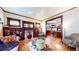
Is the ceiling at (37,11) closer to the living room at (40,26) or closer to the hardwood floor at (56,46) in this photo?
the living room at (40,26)

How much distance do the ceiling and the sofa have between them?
395mm

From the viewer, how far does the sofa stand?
1.94 meters

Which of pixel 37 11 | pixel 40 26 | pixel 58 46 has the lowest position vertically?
pixel 58 46

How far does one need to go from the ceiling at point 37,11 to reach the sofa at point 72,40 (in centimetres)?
39

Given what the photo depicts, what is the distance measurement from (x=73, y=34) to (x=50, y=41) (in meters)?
0.34

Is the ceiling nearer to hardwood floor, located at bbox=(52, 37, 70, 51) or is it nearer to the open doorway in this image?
the open doorway

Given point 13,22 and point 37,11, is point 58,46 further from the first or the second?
point 13,22

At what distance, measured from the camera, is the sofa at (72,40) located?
1943 millimetres

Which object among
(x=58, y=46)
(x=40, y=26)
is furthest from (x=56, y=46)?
(x=40, y=26)

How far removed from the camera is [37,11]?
78.4 inches

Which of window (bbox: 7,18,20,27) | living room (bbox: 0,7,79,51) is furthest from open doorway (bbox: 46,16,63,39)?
window (bbox: 7,18,20,27)

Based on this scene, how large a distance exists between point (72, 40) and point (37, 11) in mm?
658


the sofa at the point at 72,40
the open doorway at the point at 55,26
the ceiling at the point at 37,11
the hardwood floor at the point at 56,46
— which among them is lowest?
the hardwood floor at the point at 56,46

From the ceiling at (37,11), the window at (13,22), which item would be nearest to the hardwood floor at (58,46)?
the ceiling at (37,11)
